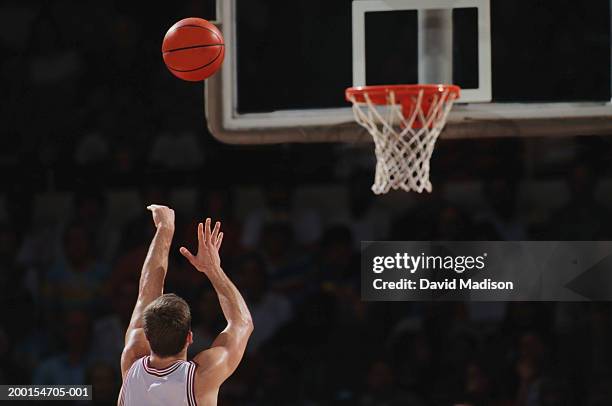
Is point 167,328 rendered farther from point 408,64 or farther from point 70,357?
point 70,357

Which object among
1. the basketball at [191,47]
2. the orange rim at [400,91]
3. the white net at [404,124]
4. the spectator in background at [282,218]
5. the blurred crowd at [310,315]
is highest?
the basketball at [191,47]

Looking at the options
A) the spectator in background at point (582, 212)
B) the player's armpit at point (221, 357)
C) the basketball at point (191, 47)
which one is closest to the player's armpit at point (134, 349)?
the player's armpit at point (221, 357)

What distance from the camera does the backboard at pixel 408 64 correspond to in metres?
4.43

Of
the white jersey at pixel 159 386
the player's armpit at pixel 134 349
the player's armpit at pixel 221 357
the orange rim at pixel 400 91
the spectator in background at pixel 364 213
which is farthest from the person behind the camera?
the spectator in background at pixel 364 213

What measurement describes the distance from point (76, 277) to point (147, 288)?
73.2 inches

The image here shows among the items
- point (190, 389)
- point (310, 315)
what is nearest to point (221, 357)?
point (190, 389)

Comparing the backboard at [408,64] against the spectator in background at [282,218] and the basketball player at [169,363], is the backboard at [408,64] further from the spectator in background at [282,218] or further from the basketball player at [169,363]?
the basketball player at [169,363]

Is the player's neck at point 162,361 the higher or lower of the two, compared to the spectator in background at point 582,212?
lower

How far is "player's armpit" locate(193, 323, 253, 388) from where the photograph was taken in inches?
118

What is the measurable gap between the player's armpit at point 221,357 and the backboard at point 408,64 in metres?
1.59

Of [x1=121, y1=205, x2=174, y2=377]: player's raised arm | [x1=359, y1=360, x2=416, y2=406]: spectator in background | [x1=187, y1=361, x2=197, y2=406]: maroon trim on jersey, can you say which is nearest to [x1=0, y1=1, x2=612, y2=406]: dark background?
[x1=359, y1=360, x2=416, y2=406]: spectator in background

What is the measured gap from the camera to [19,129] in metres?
5.36

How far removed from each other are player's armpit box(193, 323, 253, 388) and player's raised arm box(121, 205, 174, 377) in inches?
9.0

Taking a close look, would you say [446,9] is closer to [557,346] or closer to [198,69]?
[198,69]
